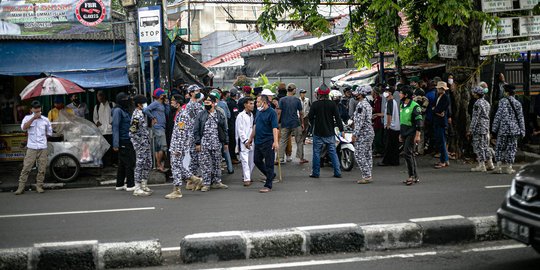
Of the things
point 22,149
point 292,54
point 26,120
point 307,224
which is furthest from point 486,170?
point 292,54

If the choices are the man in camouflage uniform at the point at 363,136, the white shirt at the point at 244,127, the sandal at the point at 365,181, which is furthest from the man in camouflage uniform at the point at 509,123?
the white shirt at the point at 244,127

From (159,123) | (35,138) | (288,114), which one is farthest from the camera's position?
(288,114)

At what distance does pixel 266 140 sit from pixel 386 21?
191 inches

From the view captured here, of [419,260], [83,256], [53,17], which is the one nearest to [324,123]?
[419,260]

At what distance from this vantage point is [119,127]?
39.8 ft

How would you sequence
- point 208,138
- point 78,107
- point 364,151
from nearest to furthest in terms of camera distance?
point 208,138, point 364,151, point 78,107

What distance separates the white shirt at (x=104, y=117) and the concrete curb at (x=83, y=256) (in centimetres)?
910

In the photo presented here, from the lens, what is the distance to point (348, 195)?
11.1m

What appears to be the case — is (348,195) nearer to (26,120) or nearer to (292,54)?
(26,120)

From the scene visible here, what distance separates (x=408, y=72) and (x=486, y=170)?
659 centimetres

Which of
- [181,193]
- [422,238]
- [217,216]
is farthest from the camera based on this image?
[181,193]

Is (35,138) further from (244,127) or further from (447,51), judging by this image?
(447,51)

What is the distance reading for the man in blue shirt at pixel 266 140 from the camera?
Result: 38.4 ft

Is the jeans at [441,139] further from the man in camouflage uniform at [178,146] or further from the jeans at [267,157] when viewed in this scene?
the man in camouflage uniform at [178,146]
